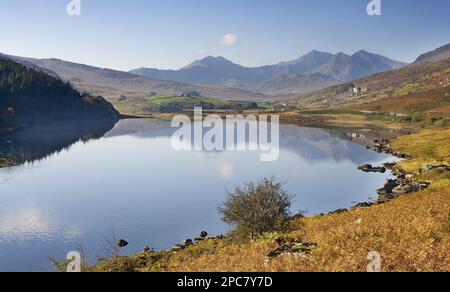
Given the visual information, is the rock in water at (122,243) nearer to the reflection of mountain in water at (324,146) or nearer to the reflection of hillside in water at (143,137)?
the reflection of hillside in water at (143,137)

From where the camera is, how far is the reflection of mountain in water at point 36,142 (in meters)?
110

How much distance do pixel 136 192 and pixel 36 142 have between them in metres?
81.4

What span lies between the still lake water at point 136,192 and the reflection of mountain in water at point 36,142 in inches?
162

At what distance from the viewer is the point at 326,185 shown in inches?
3263

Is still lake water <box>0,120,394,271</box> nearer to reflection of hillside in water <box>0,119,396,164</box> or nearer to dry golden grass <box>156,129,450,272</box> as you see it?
reflection of hillside in water <box>0,119,396,164</box>

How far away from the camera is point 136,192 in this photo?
71188 millimetres

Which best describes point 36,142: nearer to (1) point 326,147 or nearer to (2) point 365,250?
(1) point 326,147

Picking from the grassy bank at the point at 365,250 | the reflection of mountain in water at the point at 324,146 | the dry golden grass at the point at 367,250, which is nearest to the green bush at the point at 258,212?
the grassy bank at the point at 365,250

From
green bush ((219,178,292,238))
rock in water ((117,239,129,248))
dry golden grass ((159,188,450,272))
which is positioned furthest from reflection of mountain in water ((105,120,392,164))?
dry golden grass ((159,188,450,272))

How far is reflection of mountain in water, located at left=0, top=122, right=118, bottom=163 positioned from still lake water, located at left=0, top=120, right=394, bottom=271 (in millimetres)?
4107

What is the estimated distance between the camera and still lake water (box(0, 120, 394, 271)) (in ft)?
156

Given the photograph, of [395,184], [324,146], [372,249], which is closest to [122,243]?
[372,249]
